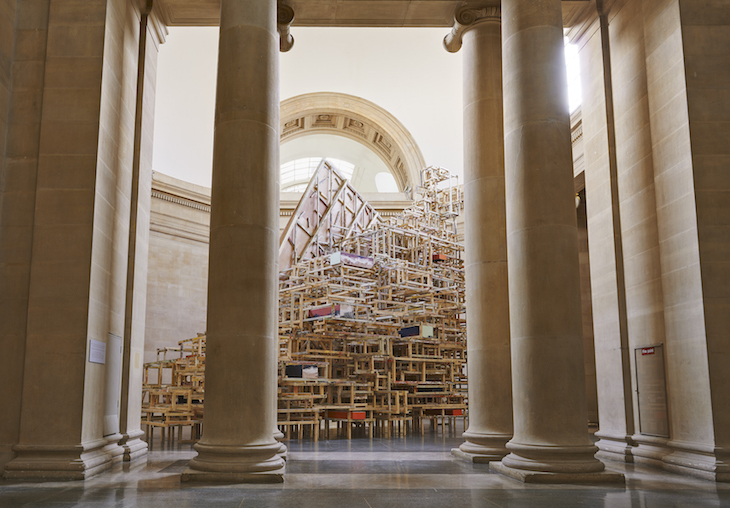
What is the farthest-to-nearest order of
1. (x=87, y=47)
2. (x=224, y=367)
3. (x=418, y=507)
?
1. (x=87, y=47)
2. (x=224, y=367)
3. (x=418, y=507)

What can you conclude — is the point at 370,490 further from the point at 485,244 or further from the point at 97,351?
the point at 485,244

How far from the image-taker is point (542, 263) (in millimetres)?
10406

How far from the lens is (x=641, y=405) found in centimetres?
1242

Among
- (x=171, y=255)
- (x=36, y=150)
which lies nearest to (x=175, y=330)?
(x=171, y=255)

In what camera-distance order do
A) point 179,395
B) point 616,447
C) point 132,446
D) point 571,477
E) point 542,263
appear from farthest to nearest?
point 179,395, point 616,447, point 132,446, point 542,263, point 571,477

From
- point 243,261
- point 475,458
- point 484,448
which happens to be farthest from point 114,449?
point 484,448

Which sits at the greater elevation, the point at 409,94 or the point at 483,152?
→ the point at 409,94

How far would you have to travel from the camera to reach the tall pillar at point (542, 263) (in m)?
9.98

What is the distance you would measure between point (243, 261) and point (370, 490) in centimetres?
386

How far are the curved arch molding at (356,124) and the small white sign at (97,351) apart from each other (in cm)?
2790

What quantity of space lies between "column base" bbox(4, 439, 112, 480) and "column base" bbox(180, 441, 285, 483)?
170 centimetres

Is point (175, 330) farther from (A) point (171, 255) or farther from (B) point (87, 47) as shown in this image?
(B) point (87, 47)

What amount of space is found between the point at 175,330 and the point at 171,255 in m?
3.45

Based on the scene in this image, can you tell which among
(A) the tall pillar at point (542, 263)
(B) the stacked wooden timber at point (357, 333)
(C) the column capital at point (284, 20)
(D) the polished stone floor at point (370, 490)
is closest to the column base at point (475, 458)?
(D) the polished stone floor at point (370, 490)
